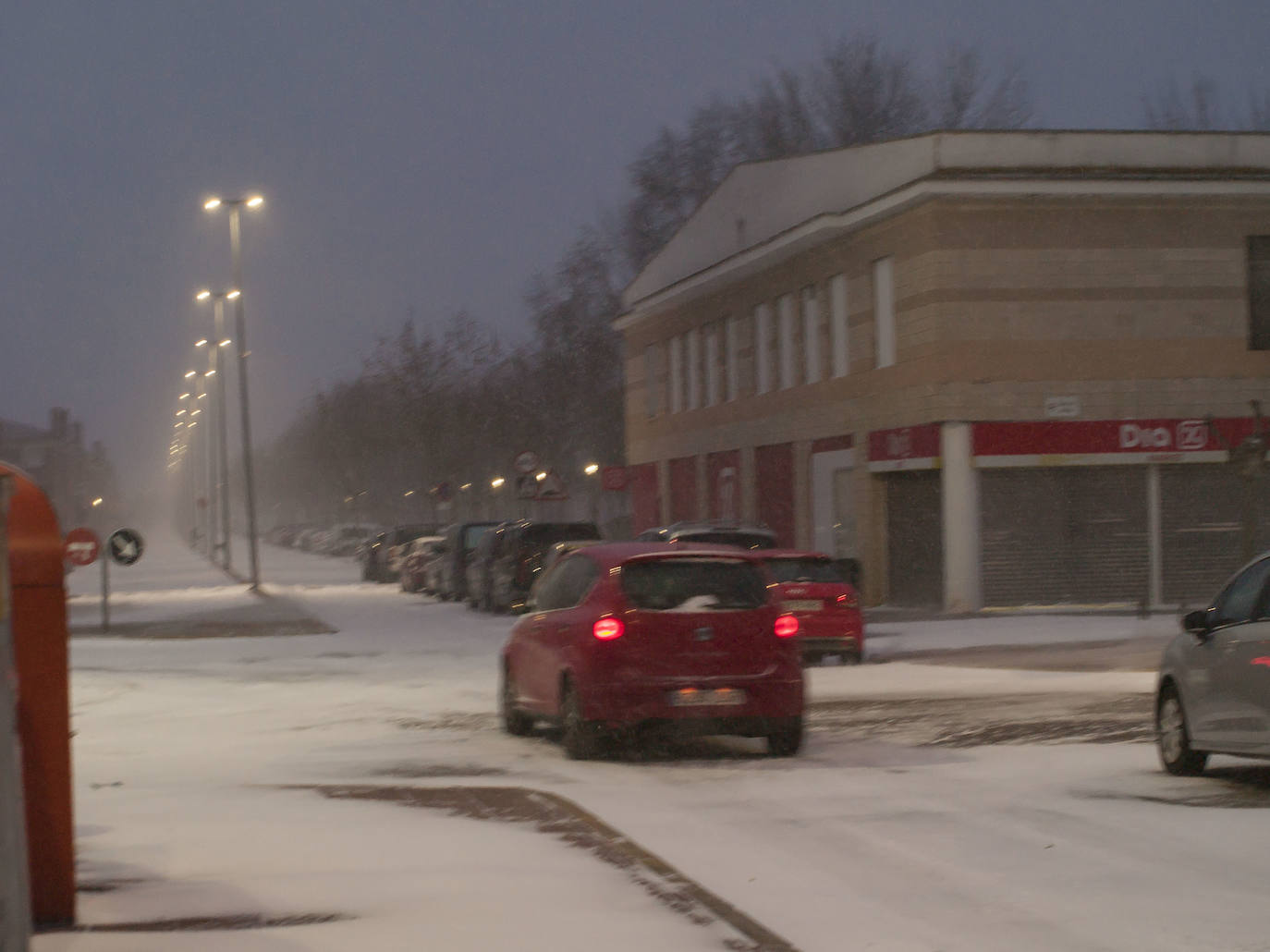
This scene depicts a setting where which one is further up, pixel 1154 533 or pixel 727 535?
pixel 727 535

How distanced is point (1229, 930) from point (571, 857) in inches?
120

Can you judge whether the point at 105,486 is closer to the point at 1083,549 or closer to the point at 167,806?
the point at 1083,549

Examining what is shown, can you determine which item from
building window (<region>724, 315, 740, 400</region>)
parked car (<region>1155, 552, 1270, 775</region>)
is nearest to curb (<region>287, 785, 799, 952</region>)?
parked car (<region>1155, 552, 1270, 775</region>)

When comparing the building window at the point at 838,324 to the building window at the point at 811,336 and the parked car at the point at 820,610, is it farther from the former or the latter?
the parked car at the point at 820,610

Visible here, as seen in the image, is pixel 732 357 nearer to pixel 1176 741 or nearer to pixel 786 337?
pixel 786 337

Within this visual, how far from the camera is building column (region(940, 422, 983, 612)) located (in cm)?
3198

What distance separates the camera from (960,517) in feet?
105

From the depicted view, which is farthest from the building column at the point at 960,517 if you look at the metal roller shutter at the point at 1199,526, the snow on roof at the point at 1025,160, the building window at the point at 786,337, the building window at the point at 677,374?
the building window at the point at 677,374

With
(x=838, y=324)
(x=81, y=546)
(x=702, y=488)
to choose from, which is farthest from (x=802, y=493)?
(x=81, y=546)

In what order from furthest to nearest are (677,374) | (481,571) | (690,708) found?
(677,374) → (481,571) → (690,708)

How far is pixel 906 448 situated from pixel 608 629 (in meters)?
20.5

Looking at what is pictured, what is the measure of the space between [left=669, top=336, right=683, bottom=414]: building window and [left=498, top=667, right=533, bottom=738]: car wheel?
3342 centimetres

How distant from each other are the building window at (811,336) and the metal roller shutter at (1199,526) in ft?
26.6

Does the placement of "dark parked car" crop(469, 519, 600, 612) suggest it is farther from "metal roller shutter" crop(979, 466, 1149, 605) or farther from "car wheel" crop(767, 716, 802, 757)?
"car wheel" crop(767, 716, 802, 757)
